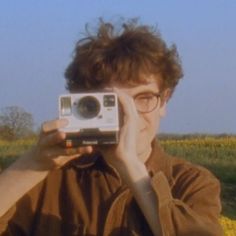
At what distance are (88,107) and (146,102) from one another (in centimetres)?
21

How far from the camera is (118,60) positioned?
3527 mm

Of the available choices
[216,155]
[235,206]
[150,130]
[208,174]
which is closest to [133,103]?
[150,130]

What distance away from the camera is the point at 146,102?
3422 millimetres

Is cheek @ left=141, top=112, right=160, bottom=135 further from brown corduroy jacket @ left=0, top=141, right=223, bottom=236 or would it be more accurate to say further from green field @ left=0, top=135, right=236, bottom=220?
green field @ left=0, top=135, right=236, bottom=220

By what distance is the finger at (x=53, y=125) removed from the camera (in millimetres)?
3291

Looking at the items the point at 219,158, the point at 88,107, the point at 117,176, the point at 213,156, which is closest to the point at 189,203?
the point at 117,176

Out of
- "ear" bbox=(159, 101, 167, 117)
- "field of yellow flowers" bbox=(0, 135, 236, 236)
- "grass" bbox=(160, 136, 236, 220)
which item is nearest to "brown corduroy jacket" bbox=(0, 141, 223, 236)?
"ear" bbox=(159, 101, 167, 117)

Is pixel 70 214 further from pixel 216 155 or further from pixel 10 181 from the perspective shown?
pixel 216 155

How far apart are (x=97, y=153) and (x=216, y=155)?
128ft

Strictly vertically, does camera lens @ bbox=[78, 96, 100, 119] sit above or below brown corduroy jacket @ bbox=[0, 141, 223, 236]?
above

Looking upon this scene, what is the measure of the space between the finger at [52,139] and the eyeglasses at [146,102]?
0.29 m

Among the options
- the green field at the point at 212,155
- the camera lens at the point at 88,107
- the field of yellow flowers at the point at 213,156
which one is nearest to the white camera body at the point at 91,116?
the camera lens at the point at 88,107

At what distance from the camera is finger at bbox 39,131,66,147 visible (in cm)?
328

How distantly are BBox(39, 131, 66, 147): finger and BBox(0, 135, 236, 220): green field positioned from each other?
52.0 feet
